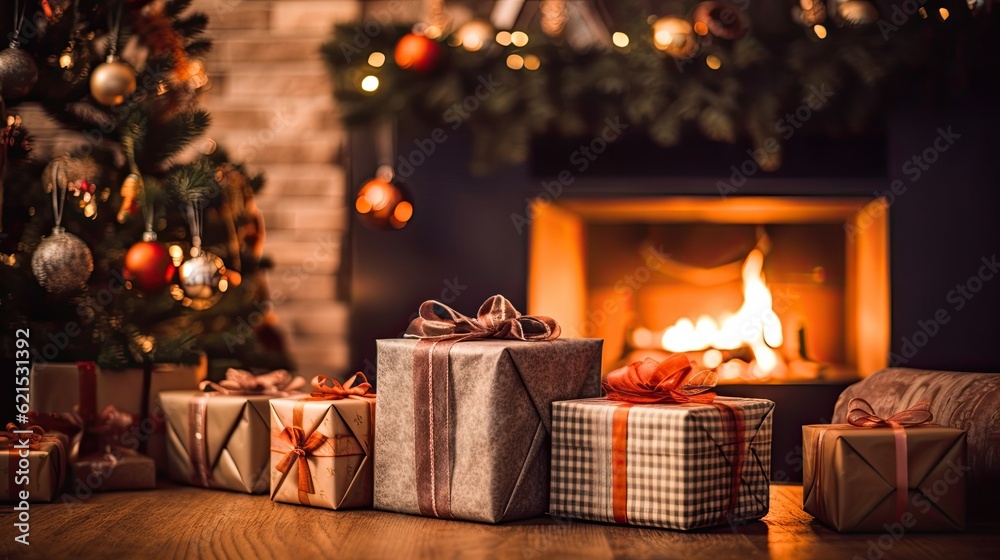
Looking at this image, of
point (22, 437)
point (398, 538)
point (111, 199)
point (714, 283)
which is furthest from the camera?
point (714, 283)

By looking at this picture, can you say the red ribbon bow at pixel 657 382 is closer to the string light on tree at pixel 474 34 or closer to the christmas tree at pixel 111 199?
the christmas tree at pixel 111 199

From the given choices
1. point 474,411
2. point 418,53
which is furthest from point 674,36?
point 474,411

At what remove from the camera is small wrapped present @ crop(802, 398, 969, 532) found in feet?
4.41

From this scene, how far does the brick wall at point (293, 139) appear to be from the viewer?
3.17 metres

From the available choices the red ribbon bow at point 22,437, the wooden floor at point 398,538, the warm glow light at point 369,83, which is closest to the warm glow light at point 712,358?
the warm glow light at point 369,83

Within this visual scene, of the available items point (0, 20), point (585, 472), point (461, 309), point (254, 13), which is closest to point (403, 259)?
point (461, 309)

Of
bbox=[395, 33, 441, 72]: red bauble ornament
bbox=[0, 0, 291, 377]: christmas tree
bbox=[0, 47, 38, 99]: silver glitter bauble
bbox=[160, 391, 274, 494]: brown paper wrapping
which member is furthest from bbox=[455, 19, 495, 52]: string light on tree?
bbox=[160, 391, 274, 494]: brown paper wrapping

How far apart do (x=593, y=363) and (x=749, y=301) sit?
5.66ft

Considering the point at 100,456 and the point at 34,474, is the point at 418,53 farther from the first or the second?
the point at 34,474

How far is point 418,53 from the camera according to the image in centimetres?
279

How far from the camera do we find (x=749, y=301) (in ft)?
10.3

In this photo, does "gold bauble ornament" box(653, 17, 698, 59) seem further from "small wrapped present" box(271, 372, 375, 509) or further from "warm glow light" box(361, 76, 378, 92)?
"small wrapped present" box(271, 372, 375, 509)

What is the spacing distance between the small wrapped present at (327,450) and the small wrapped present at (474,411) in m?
0.04

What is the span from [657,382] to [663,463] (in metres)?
0.12
